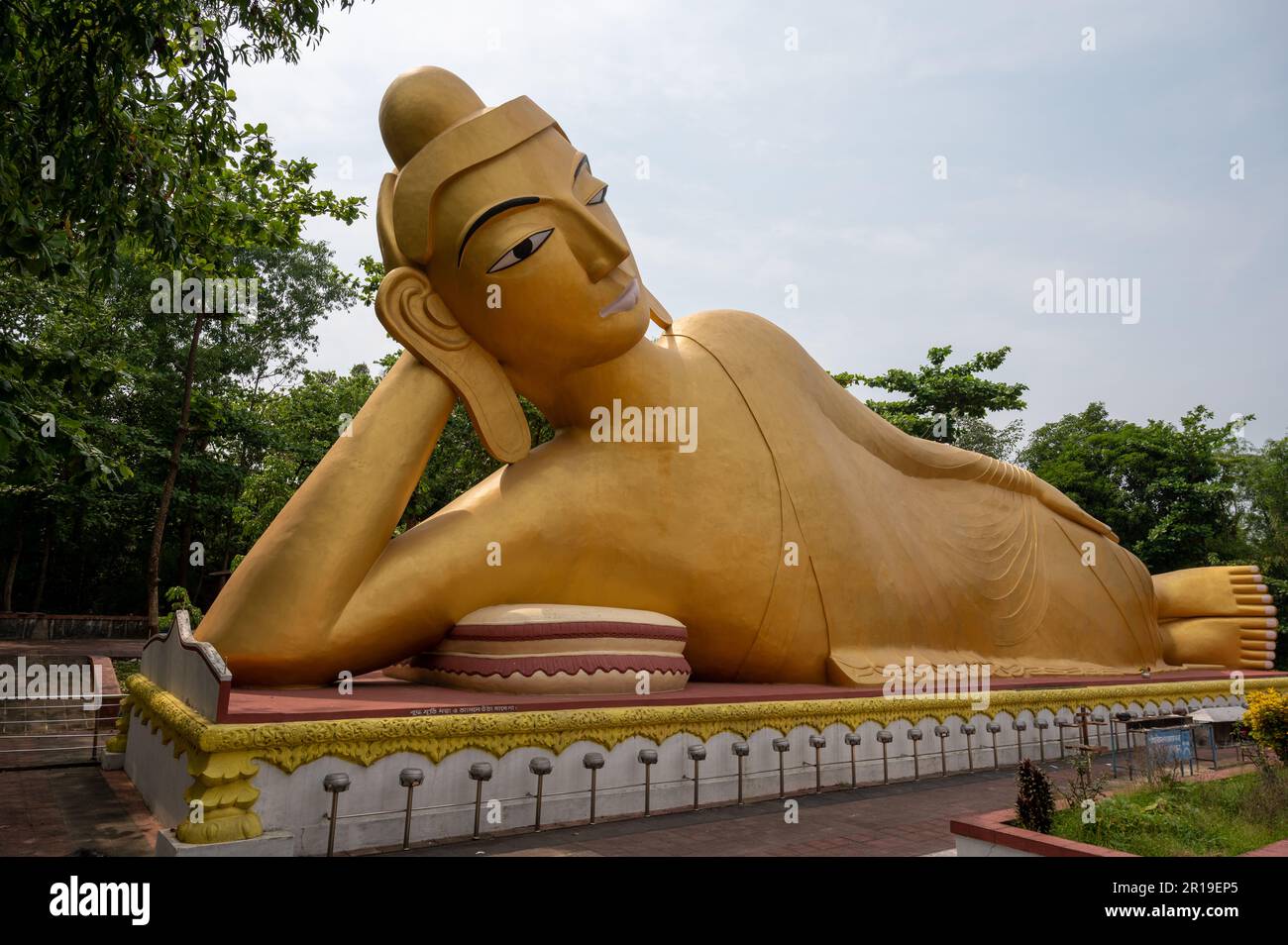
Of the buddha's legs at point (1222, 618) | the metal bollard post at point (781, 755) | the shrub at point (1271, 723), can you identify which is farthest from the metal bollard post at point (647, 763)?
the buddha's legs at point (1222, 618)

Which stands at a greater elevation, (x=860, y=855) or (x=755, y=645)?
(x=755, y=645)

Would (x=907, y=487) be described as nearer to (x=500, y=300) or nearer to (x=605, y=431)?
(x=605, y=431)

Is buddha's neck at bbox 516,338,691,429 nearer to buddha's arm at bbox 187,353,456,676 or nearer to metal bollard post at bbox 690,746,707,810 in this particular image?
buddha's arm at bbox 187,353,456,676

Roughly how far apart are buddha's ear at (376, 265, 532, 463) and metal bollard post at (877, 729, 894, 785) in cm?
464

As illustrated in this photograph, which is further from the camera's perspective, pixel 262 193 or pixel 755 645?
pixel 262 193

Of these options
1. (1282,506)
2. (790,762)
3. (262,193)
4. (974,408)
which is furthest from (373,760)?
(1282,506)

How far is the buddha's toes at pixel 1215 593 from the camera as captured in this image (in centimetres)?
1355

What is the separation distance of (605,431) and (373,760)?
4.13 metres

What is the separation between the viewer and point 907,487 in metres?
11.4

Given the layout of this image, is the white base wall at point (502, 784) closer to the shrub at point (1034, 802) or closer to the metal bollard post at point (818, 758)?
the metal bollard post at point (818, 758)

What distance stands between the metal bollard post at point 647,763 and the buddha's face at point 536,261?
386 cm

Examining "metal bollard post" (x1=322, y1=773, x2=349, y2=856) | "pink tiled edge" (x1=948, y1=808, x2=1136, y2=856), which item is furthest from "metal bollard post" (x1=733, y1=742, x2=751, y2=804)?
"metal bollard post" (x1=322, y1=773, x2=349, y2=856)

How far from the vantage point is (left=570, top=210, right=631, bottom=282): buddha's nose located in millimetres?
8273

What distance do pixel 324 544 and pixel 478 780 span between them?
8.09ft
